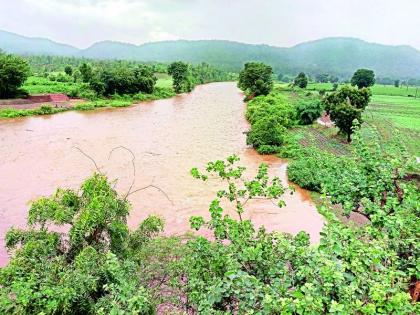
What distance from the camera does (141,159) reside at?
20.2 metres

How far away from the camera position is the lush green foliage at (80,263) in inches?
172

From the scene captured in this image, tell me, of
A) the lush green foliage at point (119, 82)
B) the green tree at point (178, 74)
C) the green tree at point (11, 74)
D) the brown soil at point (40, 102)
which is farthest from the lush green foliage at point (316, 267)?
the green tree at point (178, 74)

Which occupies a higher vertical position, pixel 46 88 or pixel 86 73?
pixel 86 73

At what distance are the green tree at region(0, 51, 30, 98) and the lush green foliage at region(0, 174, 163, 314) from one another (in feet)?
115

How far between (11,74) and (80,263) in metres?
36.9

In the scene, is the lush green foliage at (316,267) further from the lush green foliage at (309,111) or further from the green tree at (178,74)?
the green tree at (178,74)

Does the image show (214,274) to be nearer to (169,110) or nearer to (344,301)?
(344,301)

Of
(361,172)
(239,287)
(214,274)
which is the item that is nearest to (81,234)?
(214,274)

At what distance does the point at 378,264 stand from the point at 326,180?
284 centimetres

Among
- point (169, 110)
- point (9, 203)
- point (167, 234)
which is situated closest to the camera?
point (167, 234)

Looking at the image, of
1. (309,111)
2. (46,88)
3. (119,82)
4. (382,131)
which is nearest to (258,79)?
(309,111)

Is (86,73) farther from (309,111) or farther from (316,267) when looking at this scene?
(316,267)

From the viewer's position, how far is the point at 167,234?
37.5ft

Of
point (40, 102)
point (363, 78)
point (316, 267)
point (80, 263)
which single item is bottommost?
point (40, 102)
